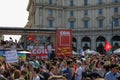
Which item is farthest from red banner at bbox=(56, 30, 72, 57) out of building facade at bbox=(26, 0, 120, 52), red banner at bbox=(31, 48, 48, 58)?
building facade at bbox=(26, 0, 120, 52)

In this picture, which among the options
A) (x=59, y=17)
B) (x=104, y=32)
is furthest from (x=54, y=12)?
(x=104, y=32)

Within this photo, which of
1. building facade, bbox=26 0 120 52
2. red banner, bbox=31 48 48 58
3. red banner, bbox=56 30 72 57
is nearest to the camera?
red banner, bbox=31 48 48 58

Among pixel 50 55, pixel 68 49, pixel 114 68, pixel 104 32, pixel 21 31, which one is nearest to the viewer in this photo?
pixel 114 68

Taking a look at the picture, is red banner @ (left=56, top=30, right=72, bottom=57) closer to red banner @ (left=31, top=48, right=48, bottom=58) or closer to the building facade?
red banner @ (left=31, top=48, right=48, bottom=58)

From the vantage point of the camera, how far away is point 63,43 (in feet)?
81.3

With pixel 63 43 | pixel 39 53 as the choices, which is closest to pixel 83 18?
pixel 63 43

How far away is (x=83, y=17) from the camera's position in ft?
293

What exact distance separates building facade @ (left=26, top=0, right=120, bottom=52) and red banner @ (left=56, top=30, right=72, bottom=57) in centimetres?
6012

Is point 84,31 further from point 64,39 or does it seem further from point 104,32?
point 64,39

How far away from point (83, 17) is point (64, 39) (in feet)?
214

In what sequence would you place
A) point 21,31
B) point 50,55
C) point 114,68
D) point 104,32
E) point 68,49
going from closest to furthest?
point 114,68 → point 68,49 → point 50,55 → point 21,31 → point 104,32

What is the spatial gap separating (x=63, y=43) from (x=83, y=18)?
214 ft

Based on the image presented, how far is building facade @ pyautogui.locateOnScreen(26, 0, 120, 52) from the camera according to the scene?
3349 inches

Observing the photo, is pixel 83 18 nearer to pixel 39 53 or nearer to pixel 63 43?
pixel 63 43
